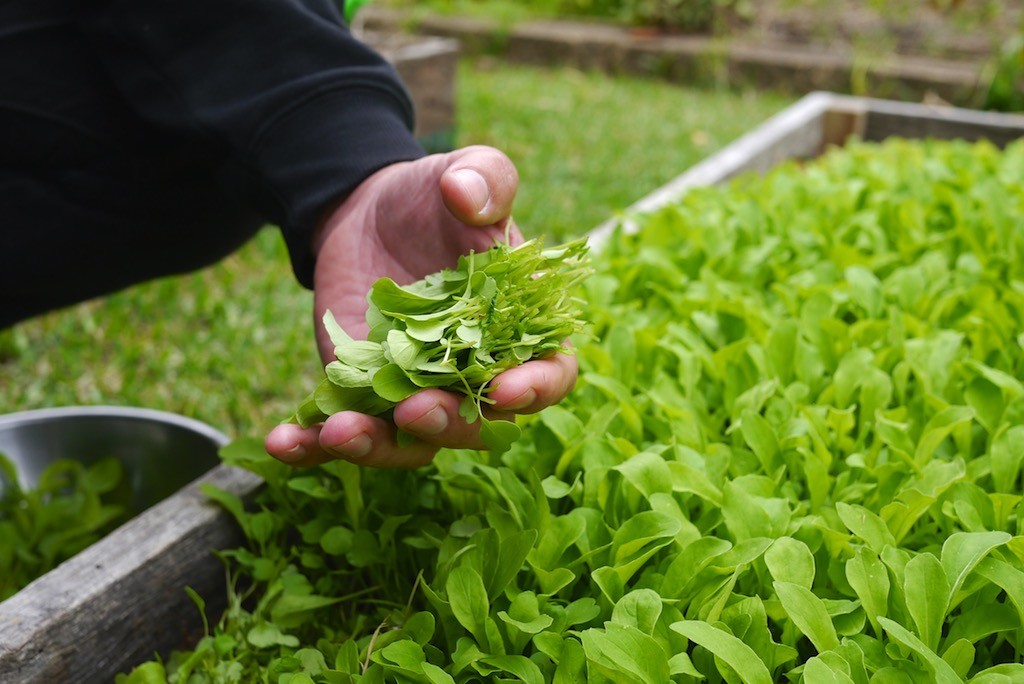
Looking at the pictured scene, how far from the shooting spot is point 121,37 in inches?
66.4

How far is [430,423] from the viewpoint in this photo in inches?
40.9

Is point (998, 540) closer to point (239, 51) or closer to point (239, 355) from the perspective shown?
point (239, 51)

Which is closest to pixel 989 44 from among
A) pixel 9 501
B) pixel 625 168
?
pixel 625 168

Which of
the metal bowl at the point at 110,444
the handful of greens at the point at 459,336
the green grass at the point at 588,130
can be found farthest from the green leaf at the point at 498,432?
the green grass at the point at 588,130

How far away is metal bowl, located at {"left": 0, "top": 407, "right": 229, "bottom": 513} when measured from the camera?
5.92 feet

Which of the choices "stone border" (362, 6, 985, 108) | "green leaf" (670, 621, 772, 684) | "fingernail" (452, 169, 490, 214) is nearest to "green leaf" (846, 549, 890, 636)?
"green leaf" (670, 621, 772, 684)

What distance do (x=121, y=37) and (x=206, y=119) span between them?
268mm

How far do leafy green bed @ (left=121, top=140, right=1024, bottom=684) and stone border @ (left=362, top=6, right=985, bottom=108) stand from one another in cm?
431

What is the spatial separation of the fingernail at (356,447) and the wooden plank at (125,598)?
0.44 meters

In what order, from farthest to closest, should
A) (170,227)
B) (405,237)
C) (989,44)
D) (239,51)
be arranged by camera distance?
(989,44), (170,227), (239,51), (405,237)

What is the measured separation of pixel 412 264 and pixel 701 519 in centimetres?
55

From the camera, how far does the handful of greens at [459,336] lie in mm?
1050

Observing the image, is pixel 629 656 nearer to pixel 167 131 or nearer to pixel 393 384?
pixel 393 384

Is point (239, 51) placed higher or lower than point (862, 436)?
higher
